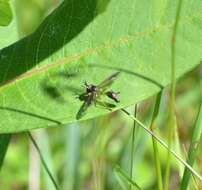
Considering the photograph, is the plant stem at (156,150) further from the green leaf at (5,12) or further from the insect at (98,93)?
the green leaf at (5,12)

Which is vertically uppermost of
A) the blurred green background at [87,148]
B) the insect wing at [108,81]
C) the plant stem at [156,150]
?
the blurred green background at [87,148]

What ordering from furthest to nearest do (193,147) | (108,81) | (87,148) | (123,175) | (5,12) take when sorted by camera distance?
(87,148) → (123,175) → (193,147) → (108,81) → (5,12)

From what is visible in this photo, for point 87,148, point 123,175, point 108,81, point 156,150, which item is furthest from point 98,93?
point 87,148

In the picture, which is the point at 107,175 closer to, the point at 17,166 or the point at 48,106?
the point at 17,166

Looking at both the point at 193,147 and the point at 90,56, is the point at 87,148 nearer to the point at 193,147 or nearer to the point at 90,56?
the point at 193,147

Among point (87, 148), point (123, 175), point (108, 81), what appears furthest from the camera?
point (87, 148)

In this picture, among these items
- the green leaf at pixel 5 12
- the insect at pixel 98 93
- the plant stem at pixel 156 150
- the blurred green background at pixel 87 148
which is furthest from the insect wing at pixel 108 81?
the blurred green background at pixel 87 148

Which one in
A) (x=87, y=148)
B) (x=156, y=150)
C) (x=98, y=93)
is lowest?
(x=156, y=150)
